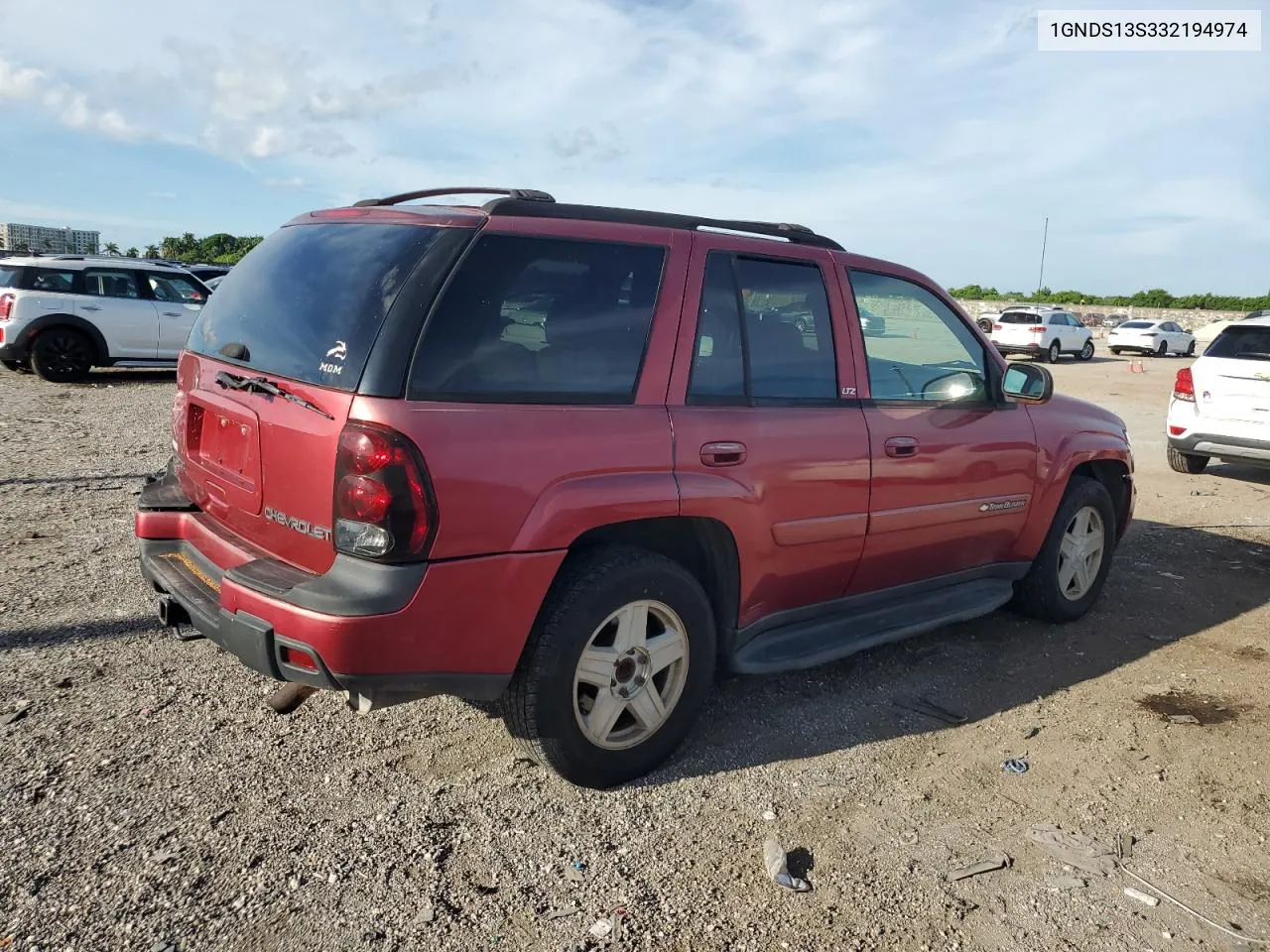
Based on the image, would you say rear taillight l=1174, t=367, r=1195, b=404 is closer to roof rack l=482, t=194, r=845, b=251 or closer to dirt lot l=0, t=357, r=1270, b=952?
dirt lot l=0, t=357, r=1270, b=952

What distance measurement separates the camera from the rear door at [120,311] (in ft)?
43.8

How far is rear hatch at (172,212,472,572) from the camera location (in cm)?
275

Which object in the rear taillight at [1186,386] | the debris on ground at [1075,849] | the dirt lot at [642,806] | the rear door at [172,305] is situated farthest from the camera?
the rear door at [172,305]

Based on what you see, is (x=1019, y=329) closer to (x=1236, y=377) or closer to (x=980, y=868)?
(x=1236, y=377)

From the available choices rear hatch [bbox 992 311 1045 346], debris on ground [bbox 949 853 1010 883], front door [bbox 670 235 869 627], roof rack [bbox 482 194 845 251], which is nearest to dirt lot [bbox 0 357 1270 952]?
debris on ground [bbox 949 853 1010 883]

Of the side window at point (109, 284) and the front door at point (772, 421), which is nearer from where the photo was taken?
the front door at point (772, 421)

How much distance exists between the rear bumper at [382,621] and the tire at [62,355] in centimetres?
1241

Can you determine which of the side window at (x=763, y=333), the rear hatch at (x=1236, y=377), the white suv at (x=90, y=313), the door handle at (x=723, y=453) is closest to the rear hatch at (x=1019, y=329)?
the rear hatch at (x=1236, y=377)

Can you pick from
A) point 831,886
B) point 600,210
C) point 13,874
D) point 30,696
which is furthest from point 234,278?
point 831,886

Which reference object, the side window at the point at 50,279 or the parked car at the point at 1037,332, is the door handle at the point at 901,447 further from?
the parked car at the point at 1037,332

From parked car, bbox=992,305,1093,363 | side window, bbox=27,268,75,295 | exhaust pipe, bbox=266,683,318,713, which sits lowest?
exhaust pipe, bbox=266,683,318,713

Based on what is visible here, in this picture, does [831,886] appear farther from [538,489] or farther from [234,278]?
[234,278]

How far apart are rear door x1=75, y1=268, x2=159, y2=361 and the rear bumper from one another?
40.6 feet

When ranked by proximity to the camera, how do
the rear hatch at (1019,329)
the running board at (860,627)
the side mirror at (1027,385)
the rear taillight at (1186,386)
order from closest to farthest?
the running board at (860,627)
the side mirror at (1027,385)
the rear taillight at (1186,386)
the rear hatch at (1019,329)
